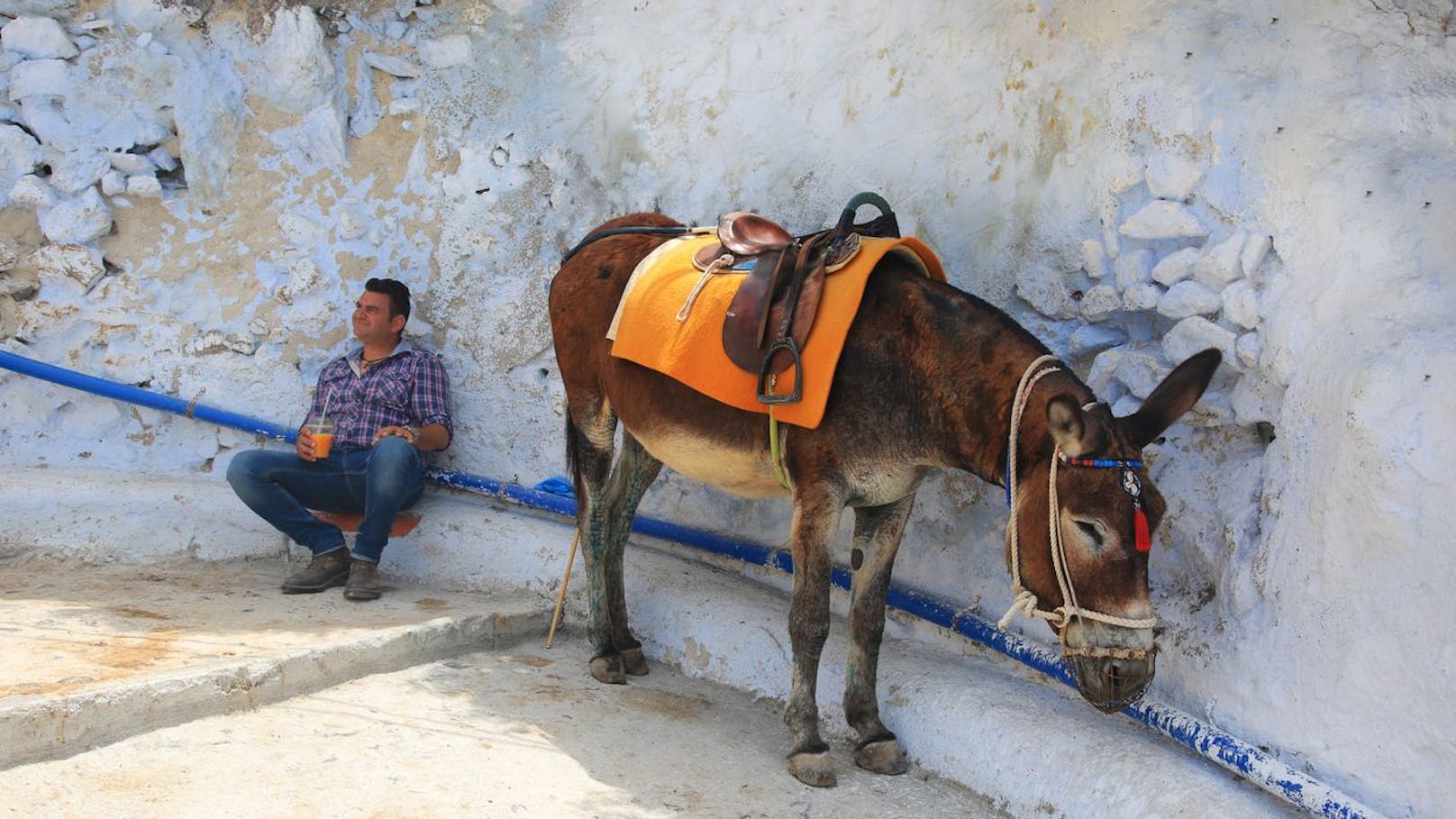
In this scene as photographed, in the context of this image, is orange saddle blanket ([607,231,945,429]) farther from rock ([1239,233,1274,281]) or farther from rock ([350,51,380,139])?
rock ([350,51,380,139])

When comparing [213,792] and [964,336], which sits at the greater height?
[964,336]

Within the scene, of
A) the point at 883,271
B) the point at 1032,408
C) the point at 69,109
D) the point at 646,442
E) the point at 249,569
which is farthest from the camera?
the point at 69,109

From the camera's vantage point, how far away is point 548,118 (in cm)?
554

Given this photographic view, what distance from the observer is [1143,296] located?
3689mm

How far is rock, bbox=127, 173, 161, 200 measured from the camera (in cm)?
544

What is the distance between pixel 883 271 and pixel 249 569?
2.93m

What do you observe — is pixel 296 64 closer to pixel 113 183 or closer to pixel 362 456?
pixel 113 183

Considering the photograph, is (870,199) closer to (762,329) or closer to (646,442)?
(762,329)

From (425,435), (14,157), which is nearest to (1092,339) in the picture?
(425,435)

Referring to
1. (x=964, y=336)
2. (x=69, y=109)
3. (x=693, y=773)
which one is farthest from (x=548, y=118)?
(x=693, y=773)

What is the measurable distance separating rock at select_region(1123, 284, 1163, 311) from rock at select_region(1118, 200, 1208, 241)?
0.51ft

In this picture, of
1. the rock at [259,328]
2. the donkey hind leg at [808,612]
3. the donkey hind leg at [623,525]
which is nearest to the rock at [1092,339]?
the donkey hind leg at [808,612]

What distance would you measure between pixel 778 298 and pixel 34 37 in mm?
3906

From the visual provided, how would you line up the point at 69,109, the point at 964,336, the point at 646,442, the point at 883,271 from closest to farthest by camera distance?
the point at 964,336, the point at 883,271, the point at 646,442, the point at 69,109
